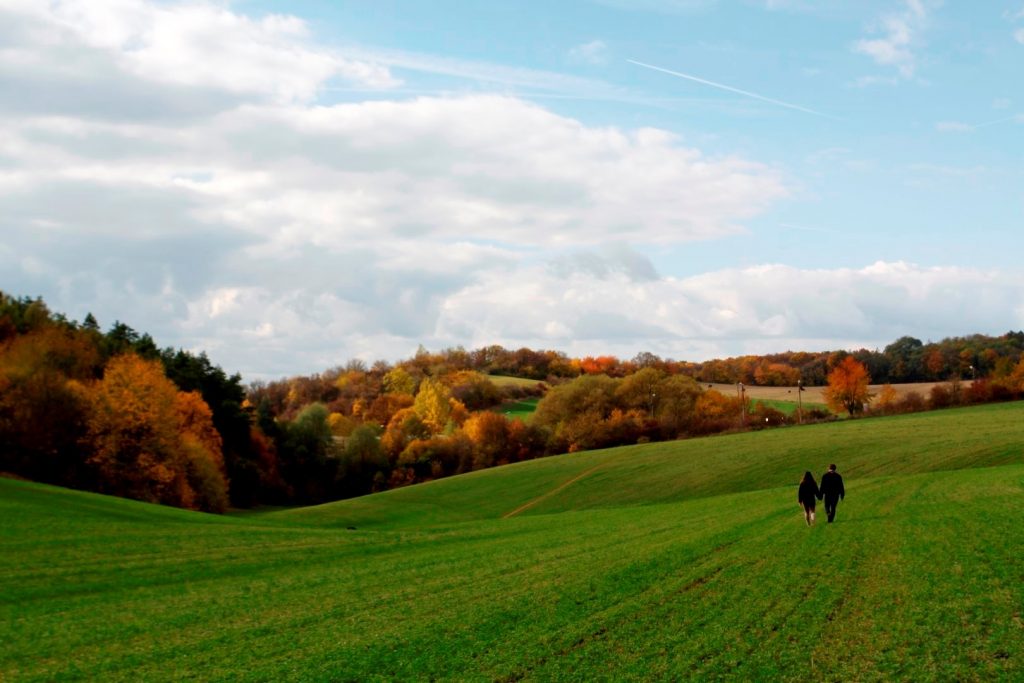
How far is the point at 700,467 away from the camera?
64.6 meters

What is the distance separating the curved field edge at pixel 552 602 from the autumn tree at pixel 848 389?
84601mm

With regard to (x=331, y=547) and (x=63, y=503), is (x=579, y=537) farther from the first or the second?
(x=63, y=503)

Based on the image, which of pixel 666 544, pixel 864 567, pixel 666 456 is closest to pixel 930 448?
pixel 666 456

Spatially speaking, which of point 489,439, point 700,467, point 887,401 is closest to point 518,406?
point 489,439

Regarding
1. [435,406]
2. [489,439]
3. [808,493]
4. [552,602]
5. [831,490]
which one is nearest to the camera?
[552,602]

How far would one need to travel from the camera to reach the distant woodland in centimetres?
6912

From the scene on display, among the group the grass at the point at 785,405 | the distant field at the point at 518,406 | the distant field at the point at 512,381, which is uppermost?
the distant field at the point at 512,381

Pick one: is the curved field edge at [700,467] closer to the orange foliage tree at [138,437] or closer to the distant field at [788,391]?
the orange foliage tree at [138,437]

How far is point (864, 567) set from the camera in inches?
816

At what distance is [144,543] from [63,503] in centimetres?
1156

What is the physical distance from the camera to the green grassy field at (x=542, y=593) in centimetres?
1403

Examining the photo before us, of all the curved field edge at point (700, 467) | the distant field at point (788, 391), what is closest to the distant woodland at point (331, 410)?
the distant field at point (788, 391)

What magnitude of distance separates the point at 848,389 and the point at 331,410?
9589 cm

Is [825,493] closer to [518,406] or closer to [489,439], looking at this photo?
[489,439]
